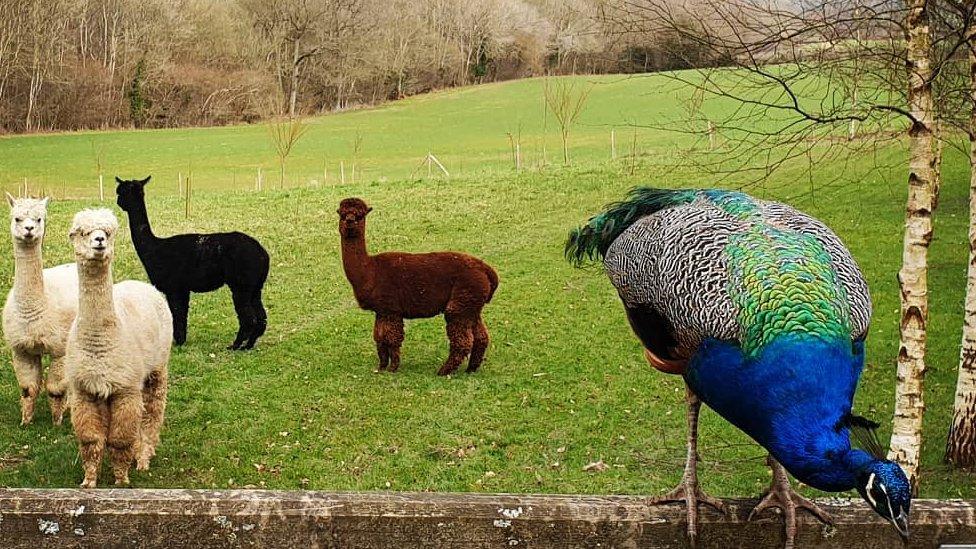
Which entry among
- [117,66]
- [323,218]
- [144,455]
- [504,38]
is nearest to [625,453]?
[144,455]

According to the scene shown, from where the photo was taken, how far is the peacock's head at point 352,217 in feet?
34.7

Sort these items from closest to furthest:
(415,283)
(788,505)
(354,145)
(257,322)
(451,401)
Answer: (788,505) < (451,401) < (415,283) < (257,322) < (354,145)

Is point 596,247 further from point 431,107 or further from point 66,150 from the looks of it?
point 431,107

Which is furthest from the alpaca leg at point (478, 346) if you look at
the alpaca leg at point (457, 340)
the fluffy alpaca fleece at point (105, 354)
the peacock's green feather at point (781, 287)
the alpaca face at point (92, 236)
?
the peacock's green feather at point (781, 287)

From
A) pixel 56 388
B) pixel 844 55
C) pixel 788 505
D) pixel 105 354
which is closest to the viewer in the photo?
pixel 788 505

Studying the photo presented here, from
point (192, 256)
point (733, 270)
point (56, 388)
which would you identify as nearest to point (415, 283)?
point (192, 256)

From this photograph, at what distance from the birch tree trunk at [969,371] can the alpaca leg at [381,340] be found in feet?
18.2

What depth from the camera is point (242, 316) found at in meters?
11.9

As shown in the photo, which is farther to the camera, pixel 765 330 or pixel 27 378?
pixel 27 378

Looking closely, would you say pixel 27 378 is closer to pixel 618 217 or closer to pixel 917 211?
pixel 618 217

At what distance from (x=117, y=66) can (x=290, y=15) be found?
40.8 feet

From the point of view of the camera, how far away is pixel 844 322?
11.1ft

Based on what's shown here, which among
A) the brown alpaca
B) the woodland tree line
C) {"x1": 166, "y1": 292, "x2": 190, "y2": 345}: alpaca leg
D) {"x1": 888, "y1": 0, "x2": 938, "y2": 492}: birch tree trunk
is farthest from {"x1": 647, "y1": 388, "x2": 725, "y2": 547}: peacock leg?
the woodland tree line

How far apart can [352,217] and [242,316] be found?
220cm
